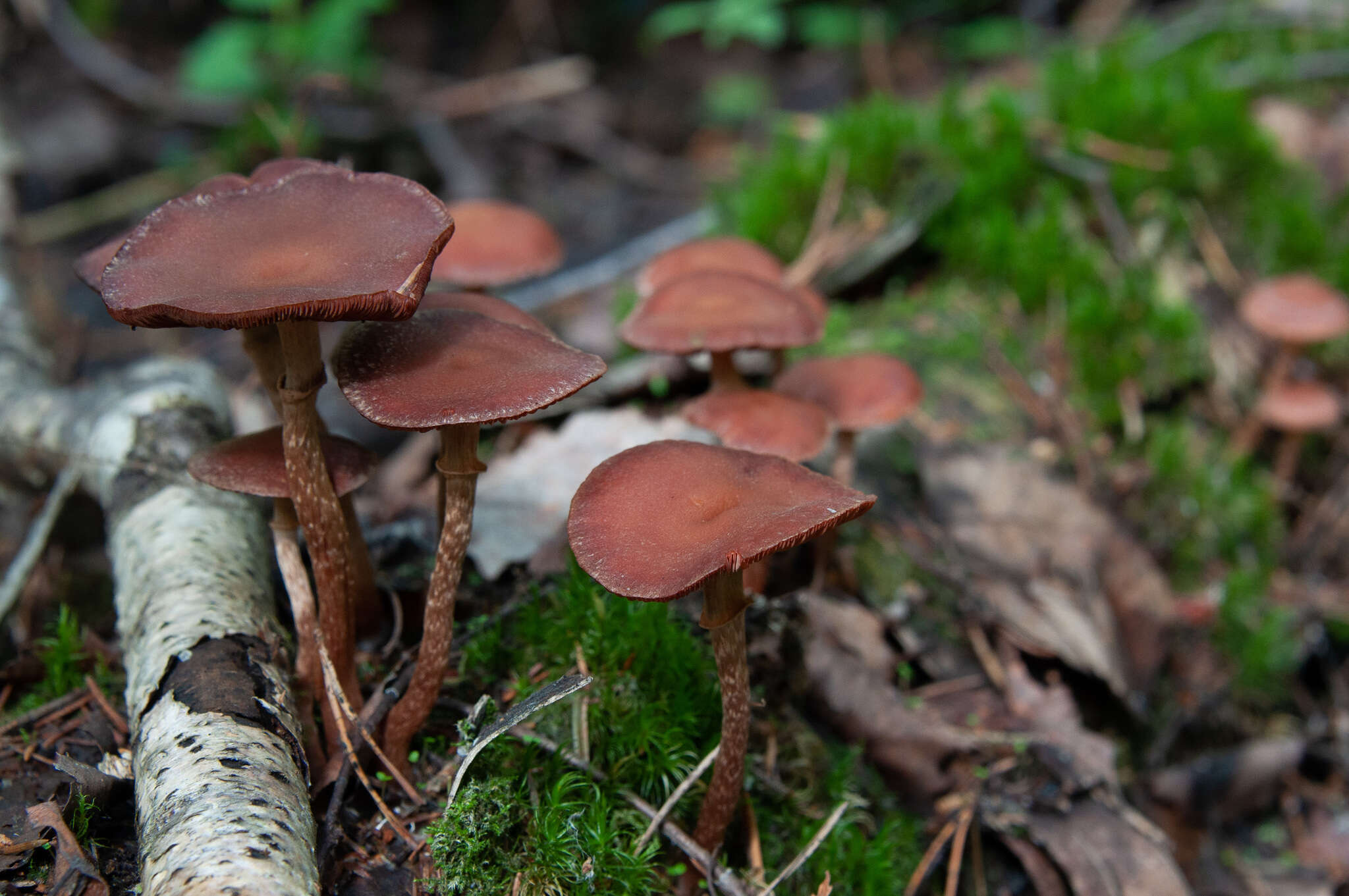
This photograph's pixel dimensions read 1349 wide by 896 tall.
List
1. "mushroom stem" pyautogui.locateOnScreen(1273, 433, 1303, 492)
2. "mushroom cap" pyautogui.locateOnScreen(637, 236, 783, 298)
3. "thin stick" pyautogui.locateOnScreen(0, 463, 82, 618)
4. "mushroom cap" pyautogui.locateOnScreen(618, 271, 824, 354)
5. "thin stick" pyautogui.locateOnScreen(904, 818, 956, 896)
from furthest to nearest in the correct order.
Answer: "mushroom stem" pyautogui.locateOnScreen(1273, 433, 1303, 492) → "mushroom cap" pyautogui.locateOnScreen(637, 236, 783, 298) → "thin stick" pyautogui.locateOnScreen(0, 463, 82, 618) → "mushroom cap" pyautogui.locateOnScreen(618, 271, 824, 354) → "thin stick" pyautogui.locateOnScreen(904, 818, 956, 896)

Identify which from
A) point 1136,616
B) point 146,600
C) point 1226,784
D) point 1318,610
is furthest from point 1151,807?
point 146,600

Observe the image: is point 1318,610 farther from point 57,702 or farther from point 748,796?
point 57,702

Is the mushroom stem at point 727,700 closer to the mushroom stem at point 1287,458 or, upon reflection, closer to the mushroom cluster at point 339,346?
the mushroom cluster at point 339,346

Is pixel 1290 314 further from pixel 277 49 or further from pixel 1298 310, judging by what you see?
pixel 277 49

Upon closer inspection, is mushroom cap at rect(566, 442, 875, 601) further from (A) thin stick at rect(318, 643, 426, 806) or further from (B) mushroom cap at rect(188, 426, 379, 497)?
(A) thin stick at rect(318, 643, 426, 806)

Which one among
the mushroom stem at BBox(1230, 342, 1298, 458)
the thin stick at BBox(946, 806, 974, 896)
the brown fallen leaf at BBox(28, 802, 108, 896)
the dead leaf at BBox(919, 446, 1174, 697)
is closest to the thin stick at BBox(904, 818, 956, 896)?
the thin stick at BBox(946, 806, 974, 896)

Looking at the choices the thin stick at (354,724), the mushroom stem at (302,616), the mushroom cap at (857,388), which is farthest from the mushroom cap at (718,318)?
the thin stick at (354,724)

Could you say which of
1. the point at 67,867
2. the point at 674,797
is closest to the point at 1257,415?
the point at 674,797
